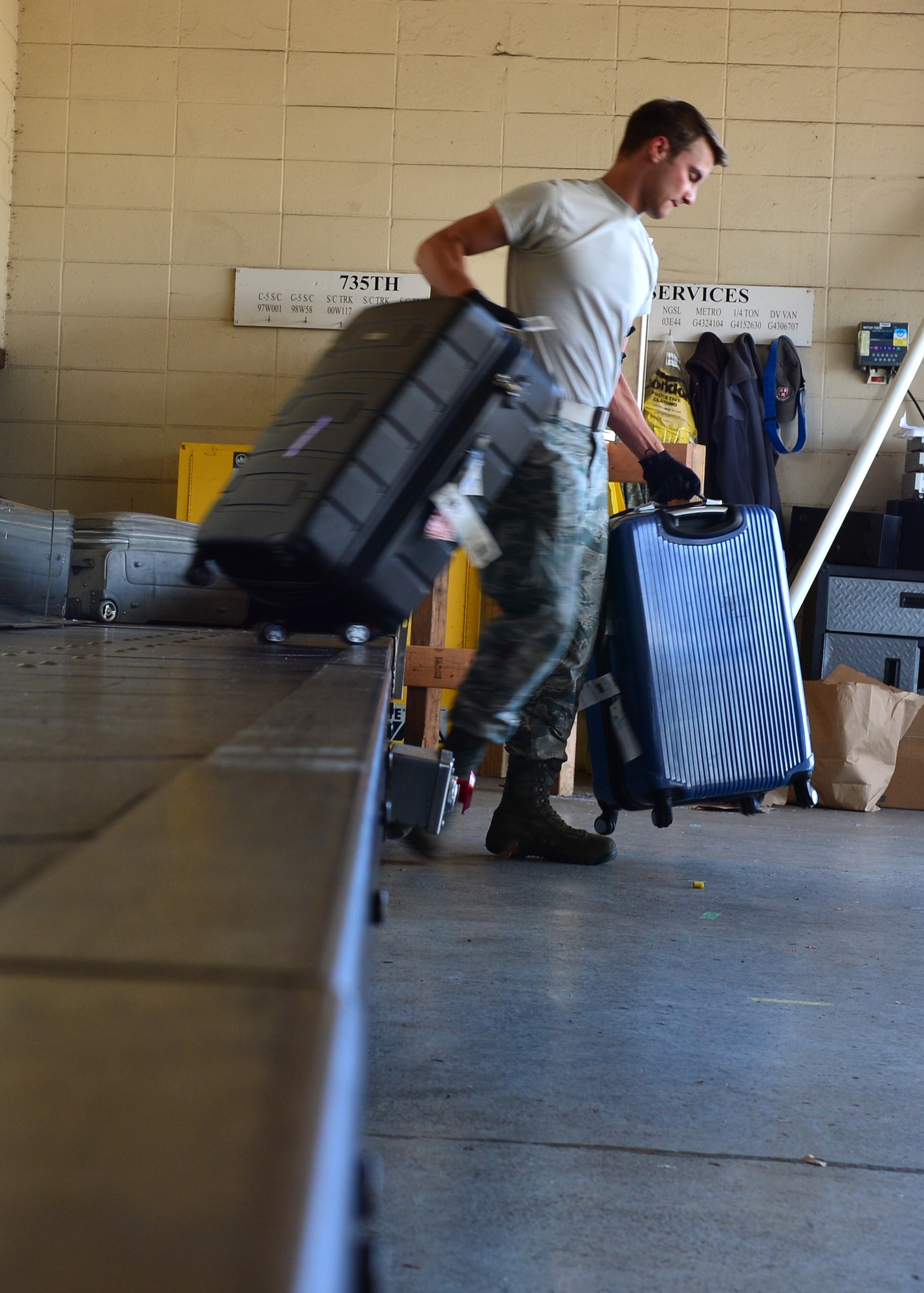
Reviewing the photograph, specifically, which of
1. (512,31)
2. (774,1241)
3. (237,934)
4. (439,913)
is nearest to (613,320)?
(439,913)

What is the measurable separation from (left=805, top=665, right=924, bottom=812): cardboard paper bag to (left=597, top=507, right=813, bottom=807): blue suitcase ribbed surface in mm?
1364

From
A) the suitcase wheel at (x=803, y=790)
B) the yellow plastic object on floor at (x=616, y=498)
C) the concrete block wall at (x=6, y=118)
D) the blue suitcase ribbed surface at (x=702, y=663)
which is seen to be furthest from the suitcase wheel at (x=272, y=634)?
the concrete block wall at (x=6, y=118)

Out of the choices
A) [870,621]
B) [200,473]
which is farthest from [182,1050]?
[200,473]

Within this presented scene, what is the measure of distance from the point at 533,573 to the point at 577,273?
570mm

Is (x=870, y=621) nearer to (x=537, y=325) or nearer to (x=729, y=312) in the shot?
(x=729, y=312)

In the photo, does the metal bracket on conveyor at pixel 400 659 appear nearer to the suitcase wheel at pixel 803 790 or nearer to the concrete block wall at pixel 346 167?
the suitcase wheel at pixel 803 790

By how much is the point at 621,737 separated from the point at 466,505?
764mm

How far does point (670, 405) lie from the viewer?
4895 millimetres

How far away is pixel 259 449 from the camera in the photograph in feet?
6.36

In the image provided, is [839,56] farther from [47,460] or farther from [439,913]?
[439,913]

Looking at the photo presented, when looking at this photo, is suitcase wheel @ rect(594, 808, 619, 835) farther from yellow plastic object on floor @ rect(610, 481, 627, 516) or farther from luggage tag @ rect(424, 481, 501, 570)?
yellow plastic object on floor @ rect(610, 481, 627, 516)

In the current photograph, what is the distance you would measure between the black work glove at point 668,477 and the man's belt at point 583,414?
31cm

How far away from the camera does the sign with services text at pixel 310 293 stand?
5.10m

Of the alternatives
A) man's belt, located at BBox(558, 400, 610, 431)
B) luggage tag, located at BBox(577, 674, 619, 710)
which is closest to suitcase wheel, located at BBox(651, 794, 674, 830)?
luggage tag, located at BBox(577, 674, 619, 710)
